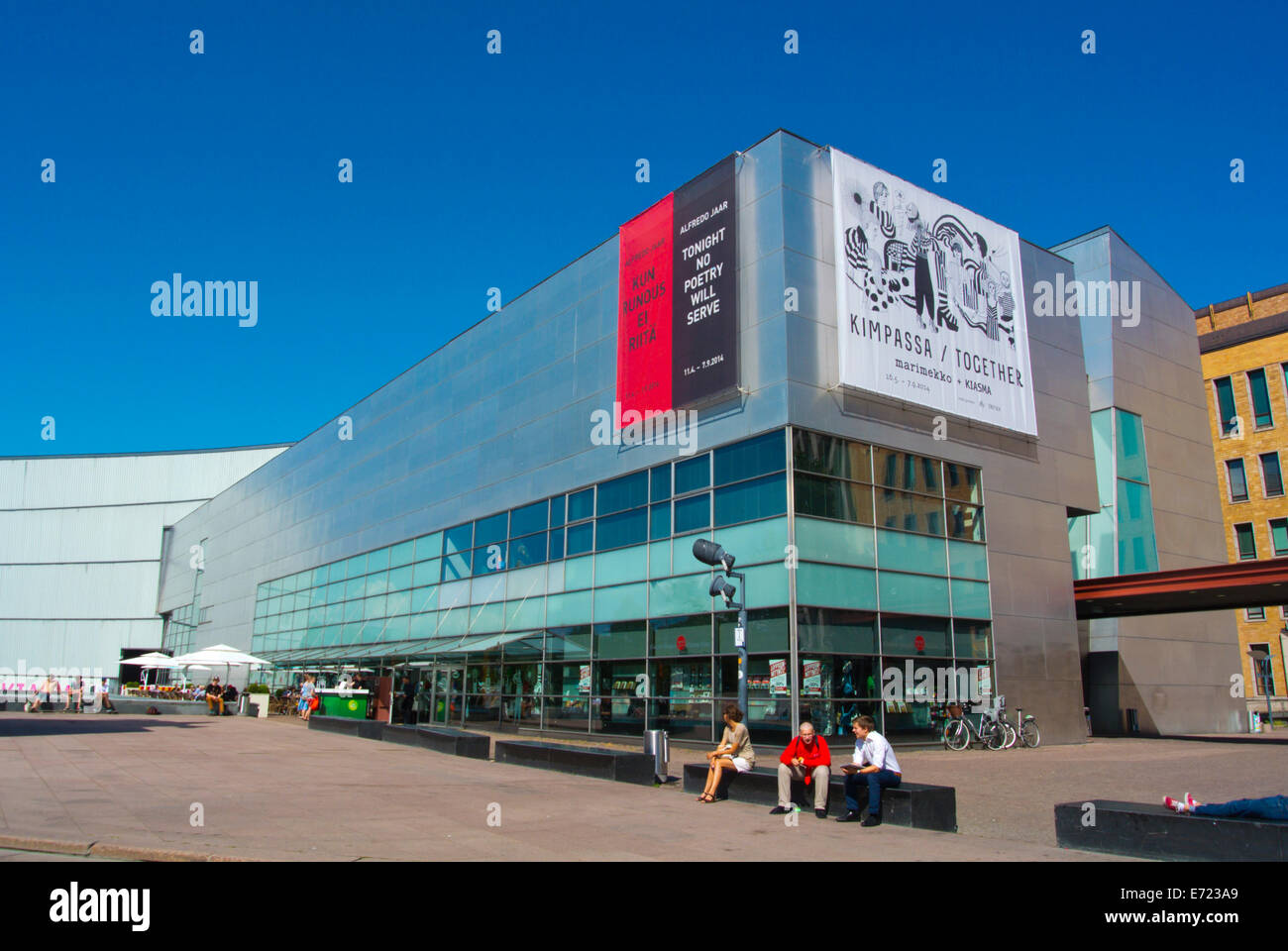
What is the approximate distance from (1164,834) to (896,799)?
10.8 feet

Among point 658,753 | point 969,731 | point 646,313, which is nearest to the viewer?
point 658,753

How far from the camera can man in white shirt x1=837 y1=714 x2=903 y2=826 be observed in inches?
462

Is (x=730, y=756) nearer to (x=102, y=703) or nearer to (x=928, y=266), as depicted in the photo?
(x=928, y=266)

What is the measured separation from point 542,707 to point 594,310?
1273 centimetres

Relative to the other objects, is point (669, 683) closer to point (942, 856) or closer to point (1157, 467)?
point (942, 856)

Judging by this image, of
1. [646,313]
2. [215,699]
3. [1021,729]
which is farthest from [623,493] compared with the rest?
[215,699]

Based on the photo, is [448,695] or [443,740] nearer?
[443,740]

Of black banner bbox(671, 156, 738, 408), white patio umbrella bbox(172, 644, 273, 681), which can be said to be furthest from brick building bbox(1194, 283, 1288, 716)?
white patio umbrella bbox(172, 644, 273, 681)

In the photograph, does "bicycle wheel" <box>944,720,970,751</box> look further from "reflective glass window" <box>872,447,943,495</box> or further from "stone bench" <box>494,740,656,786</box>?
"stone bench" <box>494,740,656,786</box>

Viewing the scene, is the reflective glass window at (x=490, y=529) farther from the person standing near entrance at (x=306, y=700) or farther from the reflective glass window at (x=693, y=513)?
the reflective glass window at (x=693, y=513)

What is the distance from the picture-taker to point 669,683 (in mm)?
25516

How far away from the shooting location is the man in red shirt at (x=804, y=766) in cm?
1267

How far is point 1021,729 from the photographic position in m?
26.5
